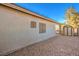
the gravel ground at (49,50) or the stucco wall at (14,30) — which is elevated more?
the stucco wall at (14,30)

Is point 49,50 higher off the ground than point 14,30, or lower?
lower

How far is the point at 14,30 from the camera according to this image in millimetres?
7707

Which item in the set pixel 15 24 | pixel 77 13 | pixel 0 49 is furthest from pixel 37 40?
pixel 77 13

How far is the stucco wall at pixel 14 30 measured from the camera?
6.66m

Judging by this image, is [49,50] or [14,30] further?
[49,50]

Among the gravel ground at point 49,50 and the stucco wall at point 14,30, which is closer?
the stucco wall at point 14,30

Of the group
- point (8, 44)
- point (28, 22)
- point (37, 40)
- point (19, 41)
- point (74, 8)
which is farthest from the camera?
point (74, 8)

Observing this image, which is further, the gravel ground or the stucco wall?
the gravel ground

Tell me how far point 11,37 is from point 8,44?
0.46 meters

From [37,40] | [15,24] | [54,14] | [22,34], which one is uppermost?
[54,14]

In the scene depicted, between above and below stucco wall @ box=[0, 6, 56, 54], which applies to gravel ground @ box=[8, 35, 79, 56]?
below

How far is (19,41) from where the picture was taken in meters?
8.41

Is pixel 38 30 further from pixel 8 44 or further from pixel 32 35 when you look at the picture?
pixel 8 44

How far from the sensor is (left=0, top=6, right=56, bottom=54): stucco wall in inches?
262
